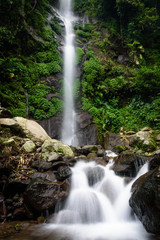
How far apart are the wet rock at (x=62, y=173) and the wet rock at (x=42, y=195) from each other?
0.51 m

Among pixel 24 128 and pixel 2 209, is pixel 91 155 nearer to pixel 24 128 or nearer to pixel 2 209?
pixel 24 128

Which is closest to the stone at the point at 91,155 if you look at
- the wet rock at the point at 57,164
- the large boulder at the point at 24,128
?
the wet rock at the point at 57,164

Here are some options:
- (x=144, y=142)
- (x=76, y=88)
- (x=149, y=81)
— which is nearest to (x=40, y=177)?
(x=144, y=142)

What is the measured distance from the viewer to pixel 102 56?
15258mm

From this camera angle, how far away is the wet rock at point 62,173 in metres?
4.41

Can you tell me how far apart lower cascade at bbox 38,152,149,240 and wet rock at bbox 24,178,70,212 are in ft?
1.17

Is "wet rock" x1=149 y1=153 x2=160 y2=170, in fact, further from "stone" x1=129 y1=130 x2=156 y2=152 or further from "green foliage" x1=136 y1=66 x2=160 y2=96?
"green foliage" x1=136 y1=66 x2=160 y2=96

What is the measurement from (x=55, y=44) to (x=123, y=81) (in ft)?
24.7

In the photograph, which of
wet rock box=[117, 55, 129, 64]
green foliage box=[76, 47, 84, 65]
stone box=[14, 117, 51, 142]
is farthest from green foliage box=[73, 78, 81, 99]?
stone box=[14, 117, 51, 142]

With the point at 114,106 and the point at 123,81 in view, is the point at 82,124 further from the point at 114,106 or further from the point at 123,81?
the point at 123,81

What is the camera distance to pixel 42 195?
11.9ft

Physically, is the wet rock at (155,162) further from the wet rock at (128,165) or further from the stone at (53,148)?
the stone at (53,148)

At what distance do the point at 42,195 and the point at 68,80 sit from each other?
10.9 m

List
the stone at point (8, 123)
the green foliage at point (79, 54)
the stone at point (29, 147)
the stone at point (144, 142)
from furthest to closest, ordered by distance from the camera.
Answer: the green foliage at point (79, 54), the stone at point (144, 142), the stone at point (8, 123), the stone at point (29, 147)
